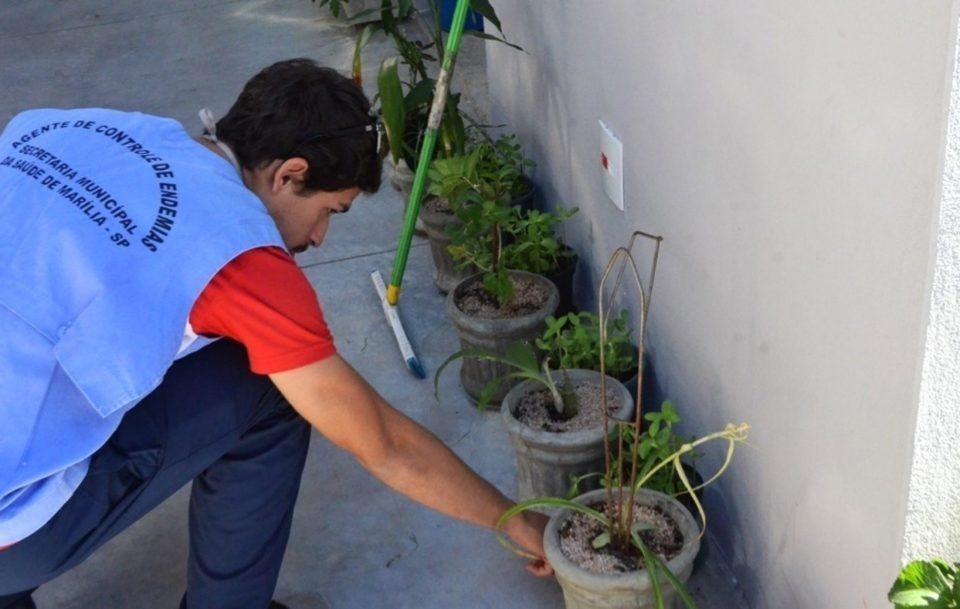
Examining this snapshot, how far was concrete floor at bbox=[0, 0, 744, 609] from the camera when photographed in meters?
2.34

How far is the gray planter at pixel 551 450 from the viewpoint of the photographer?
227 cm

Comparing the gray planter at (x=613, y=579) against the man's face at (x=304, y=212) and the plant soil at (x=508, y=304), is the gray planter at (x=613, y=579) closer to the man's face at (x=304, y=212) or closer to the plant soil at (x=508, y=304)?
the man's face at (x=304, y=212)

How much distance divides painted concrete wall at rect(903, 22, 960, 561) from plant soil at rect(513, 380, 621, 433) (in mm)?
798

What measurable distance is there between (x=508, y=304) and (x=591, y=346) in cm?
36

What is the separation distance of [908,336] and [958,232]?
0.16 metres

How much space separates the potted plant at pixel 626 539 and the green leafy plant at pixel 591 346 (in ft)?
1.17

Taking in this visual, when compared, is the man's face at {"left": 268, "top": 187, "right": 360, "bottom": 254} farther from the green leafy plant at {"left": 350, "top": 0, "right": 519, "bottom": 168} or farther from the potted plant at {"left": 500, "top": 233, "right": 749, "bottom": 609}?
the green leafy plant at {"left": 350, "top": 0, "right": 519, "bottom": 168}

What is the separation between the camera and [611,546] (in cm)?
203

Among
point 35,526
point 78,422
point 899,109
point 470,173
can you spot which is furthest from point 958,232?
point 470,173

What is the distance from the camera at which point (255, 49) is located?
5.44 m

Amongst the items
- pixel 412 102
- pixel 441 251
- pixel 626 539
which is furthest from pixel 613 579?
pixel 412 102

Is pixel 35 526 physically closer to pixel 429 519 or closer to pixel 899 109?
pixel 429 519

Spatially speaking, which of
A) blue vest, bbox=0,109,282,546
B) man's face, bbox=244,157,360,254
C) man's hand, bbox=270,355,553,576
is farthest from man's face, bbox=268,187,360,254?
man's hand, bbox=270,355,553,576

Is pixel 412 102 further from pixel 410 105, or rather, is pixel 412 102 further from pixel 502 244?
pixel 502 244
